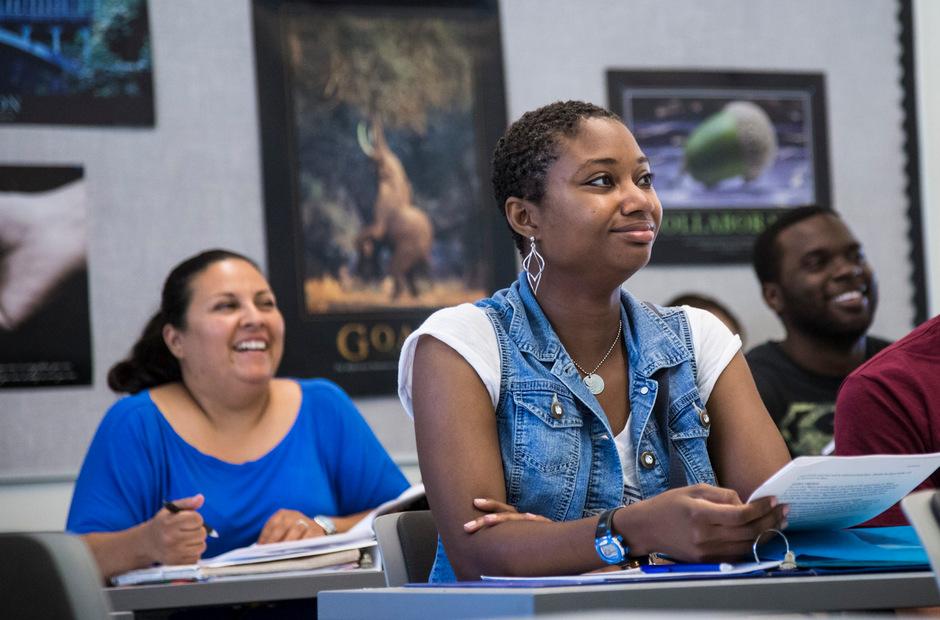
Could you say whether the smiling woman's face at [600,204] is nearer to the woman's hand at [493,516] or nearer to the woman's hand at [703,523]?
the woman's hand at [493,516]

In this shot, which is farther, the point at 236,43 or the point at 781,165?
the point at 781,165

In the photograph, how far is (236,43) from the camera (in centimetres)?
397

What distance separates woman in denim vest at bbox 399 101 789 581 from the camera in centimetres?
180

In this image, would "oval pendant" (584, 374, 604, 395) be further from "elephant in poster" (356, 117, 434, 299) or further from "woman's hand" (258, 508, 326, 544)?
"elephant in poster" (356, 117, 434, 299)

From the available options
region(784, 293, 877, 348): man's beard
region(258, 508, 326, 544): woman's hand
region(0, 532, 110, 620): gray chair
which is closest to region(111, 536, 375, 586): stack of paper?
region(258, 508, 326, 544): woman's hand

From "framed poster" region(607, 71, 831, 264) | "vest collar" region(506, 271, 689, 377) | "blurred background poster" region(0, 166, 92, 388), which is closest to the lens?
"vest collar" region(506, 271, 689, 377)

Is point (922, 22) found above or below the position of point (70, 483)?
above

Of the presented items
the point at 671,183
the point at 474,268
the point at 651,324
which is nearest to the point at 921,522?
the point at 651,324

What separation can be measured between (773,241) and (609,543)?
2.78m

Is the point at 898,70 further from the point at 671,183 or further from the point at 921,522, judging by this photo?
the point at 921,522

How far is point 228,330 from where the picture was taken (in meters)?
3.40

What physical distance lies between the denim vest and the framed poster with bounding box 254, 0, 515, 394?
2.02m

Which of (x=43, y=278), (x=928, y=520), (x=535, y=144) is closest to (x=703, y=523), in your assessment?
(x=928, y=520)

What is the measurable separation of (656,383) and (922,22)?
3152mm
